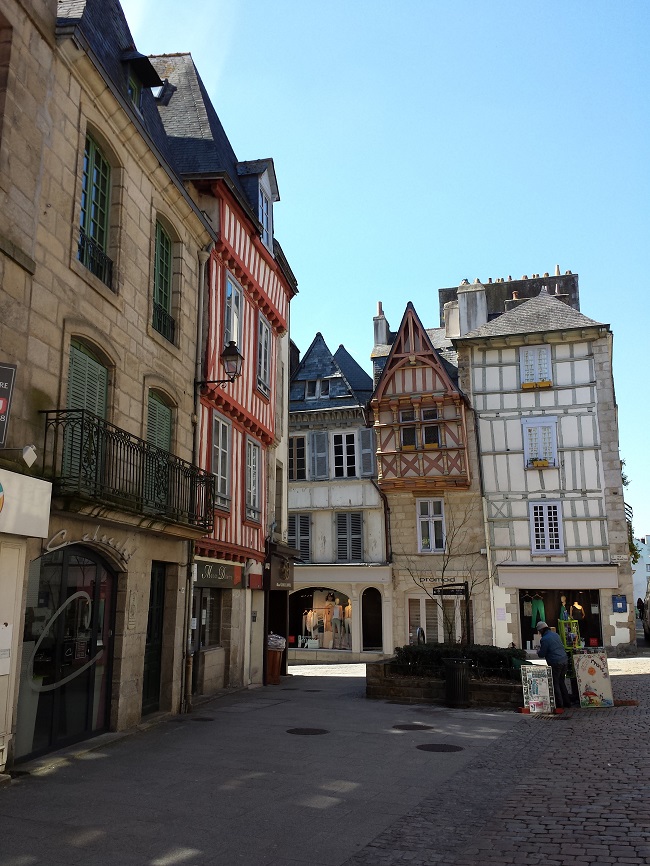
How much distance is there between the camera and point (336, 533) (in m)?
27.4

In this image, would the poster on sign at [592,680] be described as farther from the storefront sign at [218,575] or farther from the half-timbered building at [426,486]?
the half-timbered building at [426,486]

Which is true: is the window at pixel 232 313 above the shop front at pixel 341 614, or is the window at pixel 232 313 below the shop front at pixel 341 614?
above

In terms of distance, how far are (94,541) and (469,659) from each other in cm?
716

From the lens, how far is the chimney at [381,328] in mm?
31250

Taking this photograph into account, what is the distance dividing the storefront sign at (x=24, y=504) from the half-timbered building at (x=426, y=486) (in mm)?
18984

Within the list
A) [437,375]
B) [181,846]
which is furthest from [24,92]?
[437,375]

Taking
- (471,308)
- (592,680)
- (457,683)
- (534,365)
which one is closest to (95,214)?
(457,683)

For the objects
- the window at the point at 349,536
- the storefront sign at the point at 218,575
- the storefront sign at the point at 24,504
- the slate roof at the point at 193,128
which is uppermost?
the slate roof at the point at 193,128

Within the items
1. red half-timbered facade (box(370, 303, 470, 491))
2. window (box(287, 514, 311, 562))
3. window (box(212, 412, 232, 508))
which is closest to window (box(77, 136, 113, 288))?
window (box(212, 412, 232, 508))

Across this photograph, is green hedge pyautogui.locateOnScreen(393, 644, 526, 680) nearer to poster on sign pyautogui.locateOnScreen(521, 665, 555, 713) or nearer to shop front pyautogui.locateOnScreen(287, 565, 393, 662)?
poster on sign pyautogui.locateOnScreen(521, 665, 555, 713)

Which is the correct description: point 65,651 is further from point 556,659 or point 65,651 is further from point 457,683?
point 556,659

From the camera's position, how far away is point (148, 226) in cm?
1155

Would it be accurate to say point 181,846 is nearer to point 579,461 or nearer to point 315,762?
point 315,762

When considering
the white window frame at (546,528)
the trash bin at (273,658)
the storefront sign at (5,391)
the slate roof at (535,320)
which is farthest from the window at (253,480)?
the slate roof at (535,320)
